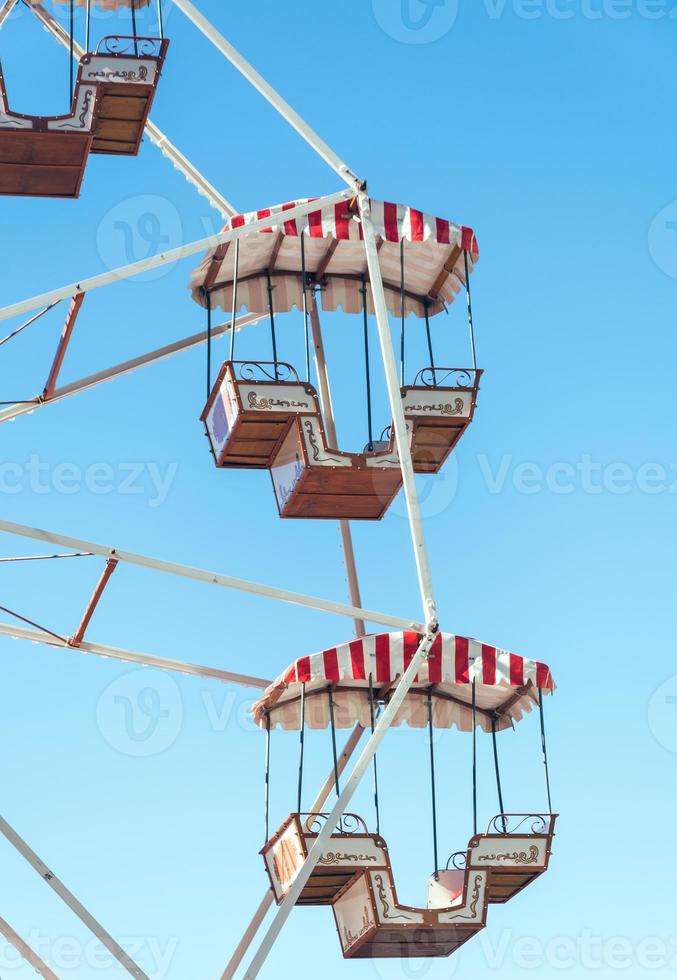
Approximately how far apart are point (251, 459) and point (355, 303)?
303 centimetres

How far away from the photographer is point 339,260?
25297 millimetres

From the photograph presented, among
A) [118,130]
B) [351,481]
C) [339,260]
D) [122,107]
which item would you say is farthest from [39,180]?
[351,481]

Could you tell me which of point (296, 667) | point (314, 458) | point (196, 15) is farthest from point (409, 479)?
point (196, 15)

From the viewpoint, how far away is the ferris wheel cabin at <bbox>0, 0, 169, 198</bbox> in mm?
23516

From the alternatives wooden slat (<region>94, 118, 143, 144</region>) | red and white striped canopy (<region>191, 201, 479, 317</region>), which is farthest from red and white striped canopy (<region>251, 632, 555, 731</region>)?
wooden slat (<region>94, 118, 143, 144</region>)

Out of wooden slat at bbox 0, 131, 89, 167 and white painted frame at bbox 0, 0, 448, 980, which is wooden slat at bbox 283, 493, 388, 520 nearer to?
white painted frame at bbox 0, 0, 448, 980

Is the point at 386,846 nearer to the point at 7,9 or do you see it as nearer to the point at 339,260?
the point at 339,260

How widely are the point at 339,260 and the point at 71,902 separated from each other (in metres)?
8.07

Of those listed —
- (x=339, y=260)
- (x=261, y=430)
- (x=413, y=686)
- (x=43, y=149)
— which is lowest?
(x=413, y=686)

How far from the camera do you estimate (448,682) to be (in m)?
24.5

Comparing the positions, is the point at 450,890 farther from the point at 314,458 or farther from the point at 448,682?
the point at 314,458

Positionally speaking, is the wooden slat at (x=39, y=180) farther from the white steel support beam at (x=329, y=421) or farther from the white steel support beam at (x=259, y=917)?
the white steel support beam at (x=259, y=917)

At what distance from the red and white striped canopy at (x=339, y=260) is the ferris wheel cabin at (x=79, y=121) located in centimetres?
179

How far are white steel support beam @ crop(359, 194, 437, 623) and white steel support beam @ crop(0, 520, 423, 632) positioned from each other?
570mm
